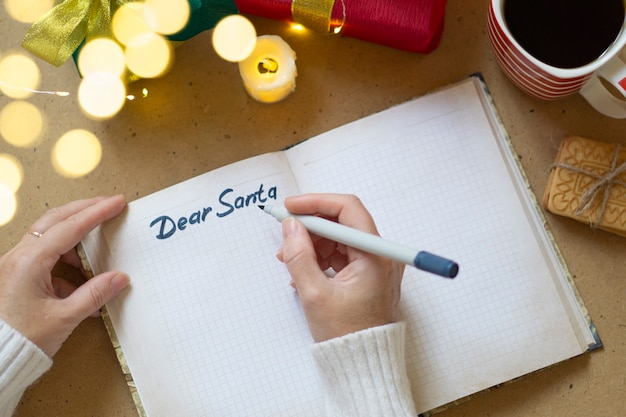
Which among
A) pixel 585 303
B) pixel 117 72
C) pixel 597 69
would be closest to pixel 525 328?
pixel 585 303

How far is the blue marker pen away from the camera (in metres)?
0.56

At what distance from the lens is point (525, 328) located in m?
0.75

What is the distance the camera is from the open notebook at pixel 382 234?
75cm

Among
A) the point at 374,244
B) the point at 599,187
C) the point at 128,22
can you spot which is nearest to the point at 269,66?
the point at 128,22

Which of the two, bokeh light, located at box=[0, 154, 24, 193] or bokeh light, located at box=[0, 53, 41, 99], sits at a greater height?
bokeh light, located at box=[0, 53, 41, 99]

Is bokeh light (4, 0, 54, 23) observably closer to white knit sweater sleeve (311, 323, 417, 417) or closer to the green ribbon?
the green ribbon

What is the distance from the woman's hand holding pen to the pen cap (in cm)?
9

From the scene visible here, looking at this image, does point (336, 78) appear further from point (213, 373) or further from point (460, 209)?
point (213, 373)

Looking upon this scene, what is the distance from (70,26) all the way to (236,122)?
216 millimetres

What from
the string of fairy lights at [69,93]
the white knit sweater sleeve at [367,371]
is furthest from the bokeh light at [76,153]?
the white knit sweater sleeve at [367,371]

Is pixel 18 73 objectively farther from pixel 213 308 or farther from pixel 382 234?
pixel 382 234

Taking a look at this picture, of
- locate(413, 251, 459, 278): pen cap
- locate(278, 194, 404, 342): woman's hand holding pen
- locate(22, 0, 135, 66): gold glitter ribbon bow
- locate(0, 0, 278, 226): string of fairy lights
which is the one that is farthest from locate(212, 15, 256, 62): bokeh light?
locate(413, 251, 459, 278): pen cap

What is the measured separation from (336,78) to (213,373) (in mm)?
387

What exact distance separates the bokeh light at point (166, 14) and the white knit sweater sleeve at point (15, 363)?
371 millimetres
